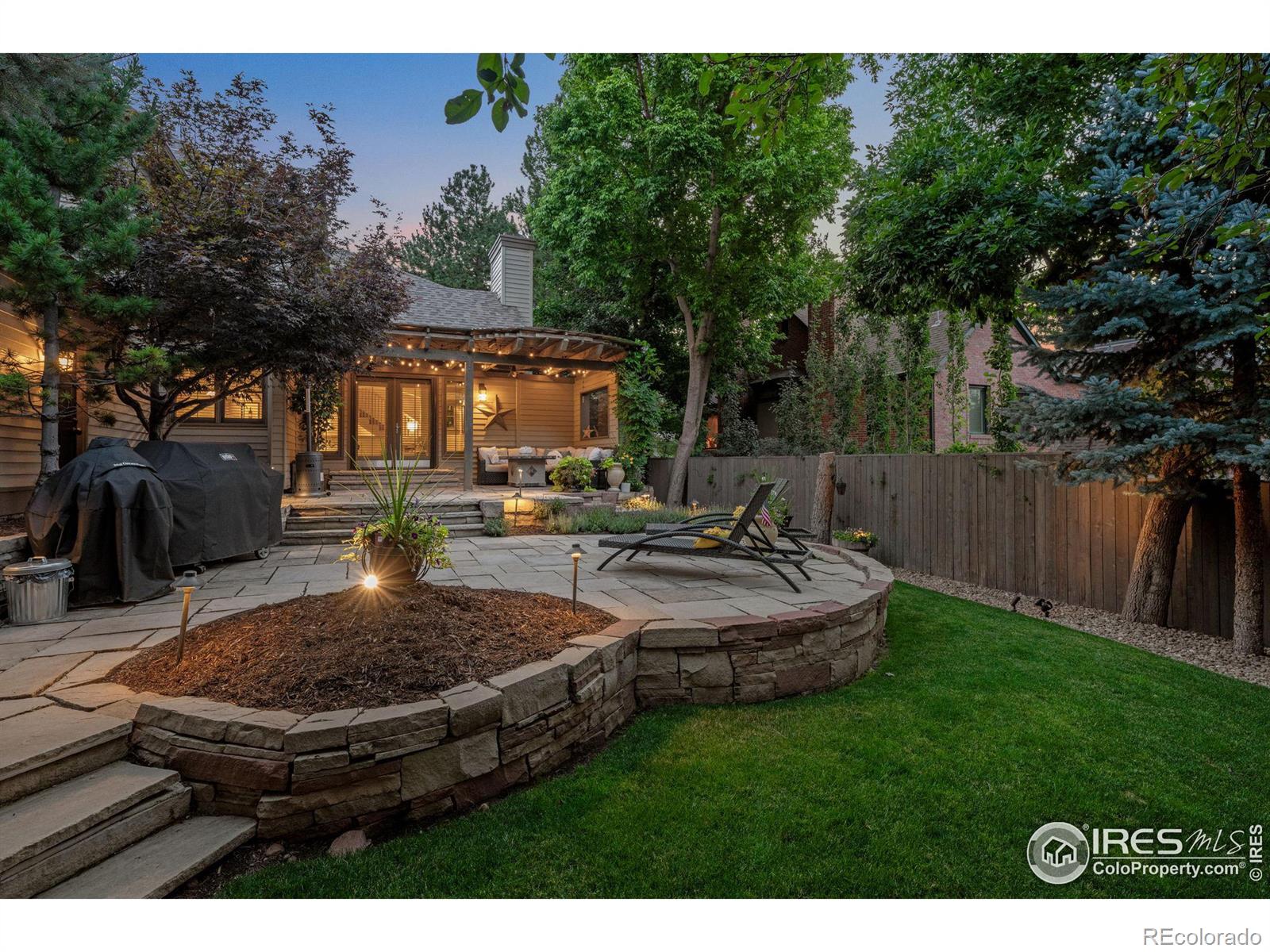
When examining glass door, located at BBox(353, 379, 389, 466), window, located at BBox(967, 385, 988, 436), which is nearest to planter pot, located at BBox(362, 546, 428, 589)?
glass door, located at BBox(353, 379, 389, 466)

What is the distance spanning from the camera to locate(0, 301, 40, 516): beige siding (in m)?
4.96

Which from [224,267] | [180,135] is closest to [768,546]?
[224,267]

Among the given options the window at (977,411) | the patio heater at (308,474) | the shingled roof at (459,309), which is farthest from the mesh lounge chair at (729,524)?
the window at (977,411)

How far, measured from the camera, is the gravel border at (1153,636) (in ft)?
13.2

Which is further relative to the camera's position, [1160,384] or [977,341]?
[977,341]

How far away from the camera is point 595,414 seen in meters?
12.9

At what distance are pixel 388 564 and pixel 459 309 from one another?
421 inches

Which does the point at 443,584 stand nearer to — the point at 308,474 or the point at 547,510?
the point at 547,510

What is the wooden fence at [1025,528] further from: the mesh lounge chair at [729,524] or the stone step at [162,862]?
the stone step at [162,862]

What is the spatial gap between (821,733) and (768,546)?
202 cm
